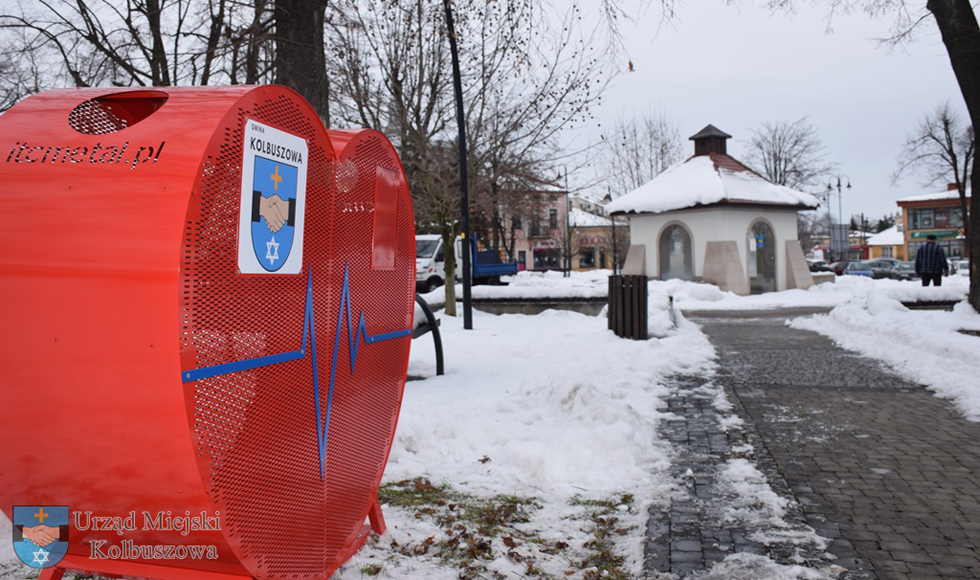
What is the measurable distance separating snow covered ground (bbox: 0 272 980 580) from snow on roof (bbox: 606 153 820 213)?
17.8m

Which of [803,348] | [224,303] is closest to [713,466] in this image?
[224,303]

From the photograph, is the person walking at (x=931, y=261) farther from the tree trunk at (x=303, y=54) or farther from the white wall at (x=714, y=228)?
the tree trunk at (x=303, y=54)

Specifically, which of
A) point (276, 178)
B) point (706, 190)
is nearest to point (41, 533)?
point (276, 178)

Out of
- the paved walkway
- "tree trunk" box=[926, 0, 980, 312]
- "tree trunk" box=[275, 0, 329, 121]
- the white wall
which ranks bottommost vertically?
the paved walkway

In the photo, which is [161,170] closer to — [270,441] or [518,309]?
[270,441]

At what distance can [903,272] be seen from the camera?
44.8 m

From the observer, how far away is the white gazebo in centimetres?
2903

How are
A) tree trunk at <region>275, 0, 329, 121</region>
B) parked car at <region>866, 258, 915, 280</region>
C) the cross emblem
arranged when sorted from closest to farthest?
the cross emblem < tree trunk at <region>275, 0, 329, 121</region> < parked car at <region>866, 258, 915, 280</region>

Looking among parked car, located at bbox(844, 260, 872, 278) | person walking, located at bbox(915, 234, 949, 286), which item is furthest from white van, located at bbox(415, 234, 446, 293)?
parked car, located at bbox(844, 260, 872, 278)

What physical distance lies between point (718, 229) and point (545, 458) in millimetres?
25314

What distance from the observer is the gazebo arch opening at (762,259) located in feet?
99.9

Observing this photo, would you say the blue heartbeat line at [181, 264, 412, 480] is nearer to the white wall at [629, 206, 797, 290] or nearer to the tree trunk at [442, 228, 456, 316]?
the tree trunk at [442, 228, 456, 316]

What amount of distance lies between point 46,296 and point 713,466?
4579 millimetres

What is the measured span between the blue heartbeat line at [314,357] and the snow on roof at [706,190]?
2675 centimetres
